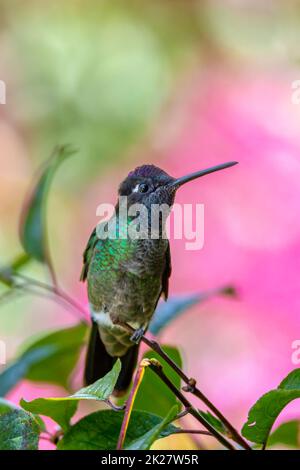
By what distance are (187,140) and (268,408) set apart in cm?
189

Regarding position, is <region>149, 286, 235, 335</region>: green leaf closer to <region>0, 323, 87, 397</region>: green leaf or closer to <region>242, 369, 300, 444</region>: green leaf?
<region>0, 323, 87, 397</region>: green leaf

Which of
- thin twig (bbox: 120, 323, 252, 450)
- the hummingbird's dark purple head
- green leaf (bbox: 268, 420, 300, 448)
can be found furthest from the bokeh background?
thin twig (bbox: 120, 323, 252, 450)

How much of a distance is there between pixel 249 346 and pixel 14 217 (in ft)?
3.40

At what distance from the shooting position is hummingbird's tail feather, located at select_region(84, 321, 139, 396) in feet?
4.74

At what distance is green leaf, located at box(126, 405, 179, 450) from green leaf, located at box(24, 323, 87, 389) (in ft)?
1.60

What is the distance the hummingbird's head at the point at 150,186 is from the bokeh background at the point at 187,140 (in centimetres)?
86

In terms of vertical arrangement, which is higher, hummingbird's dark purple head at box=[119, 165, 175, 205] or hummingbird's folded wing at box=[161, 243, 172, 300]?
hummingbird's dark purple head at box=[119, 165, 175, 205]

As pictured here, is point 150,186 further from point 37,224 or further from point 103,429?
point 103,429

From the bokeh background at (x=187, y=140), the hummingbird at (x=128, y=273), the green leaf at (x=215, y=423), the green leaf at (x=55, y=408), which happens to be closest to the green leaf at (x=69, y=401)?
the green leaf at (x=55, y=408)

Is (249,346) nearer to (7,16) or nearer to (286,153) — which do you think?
(286,153)

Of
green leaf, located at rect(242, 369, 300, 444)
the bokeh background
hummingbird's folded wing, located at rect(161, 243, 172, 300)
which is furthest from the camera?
the bokeh background

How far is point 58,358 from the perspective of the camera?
1.26m

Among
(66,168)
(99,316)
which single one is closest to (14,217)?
(66,168)

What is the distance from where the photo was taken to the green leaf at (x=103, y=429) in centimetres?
83
